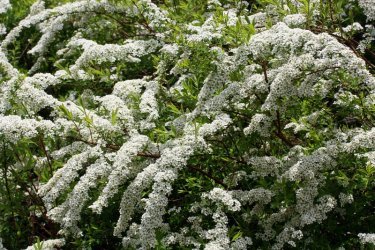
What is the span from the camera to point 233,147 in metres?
4.73

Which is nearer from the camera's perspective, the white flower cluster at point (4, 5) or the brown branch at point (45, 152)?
the brown branch at point (45, 152)

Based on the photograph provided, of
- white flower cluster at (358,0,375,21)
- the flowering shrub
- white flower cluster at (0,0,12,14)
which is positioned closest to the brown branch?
the flowering shrub

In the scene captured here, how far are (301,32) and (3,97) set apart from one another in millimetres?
2609

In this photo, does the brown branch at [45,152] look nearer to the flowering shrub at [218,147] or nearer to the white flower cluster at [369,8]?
the flowering shrub at [218,147]

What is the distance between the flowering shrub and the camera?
157 inches

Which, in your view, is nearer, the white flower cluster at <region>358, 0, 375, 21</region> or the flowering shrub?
the flowering shrub

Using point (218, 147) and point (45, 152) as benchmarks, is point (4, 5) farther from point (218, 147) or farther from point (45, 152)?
point (218, 147)

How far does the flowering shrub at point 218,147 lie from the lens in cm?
398

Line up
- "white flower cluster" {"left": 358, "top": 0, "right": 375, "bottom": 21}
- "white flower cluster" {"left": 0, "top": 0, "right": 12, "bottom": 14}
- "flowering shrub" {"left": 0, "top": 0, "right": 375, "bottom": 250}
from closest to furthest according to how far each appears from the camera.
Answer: "flowering shrub" {"left": 0, "top": 0, "right": 375, "bottom": 250} < "white flower cluster" {"left": 358, "top": 0, "right": 375, "bottom": 21} < "white flower cluster" {"left": 0, "top": 0, "right": 12, "bottom": 14}

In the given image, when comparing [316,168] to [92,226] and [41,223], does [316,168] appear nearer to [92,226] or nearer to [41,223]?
[92,226]

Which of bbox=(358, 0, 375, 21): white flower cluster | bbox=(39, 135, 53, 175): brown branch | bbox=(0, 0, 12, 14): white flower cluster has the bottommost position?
bbox=(39, 135, 53, 175): brown branch

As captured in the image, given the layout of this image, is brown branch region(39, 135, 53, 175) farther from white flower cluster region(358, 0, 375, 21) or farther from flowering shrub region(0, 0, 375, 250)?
white flower cluster region(358, 0, 375, 21)

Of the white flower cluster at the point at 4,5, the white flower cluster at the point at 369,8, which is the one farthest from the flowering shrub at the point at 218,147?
the white flower cluster at the point at 4,5

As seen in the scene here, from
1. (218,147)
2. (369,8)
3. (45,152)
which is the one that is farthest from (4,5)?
(369,8)
